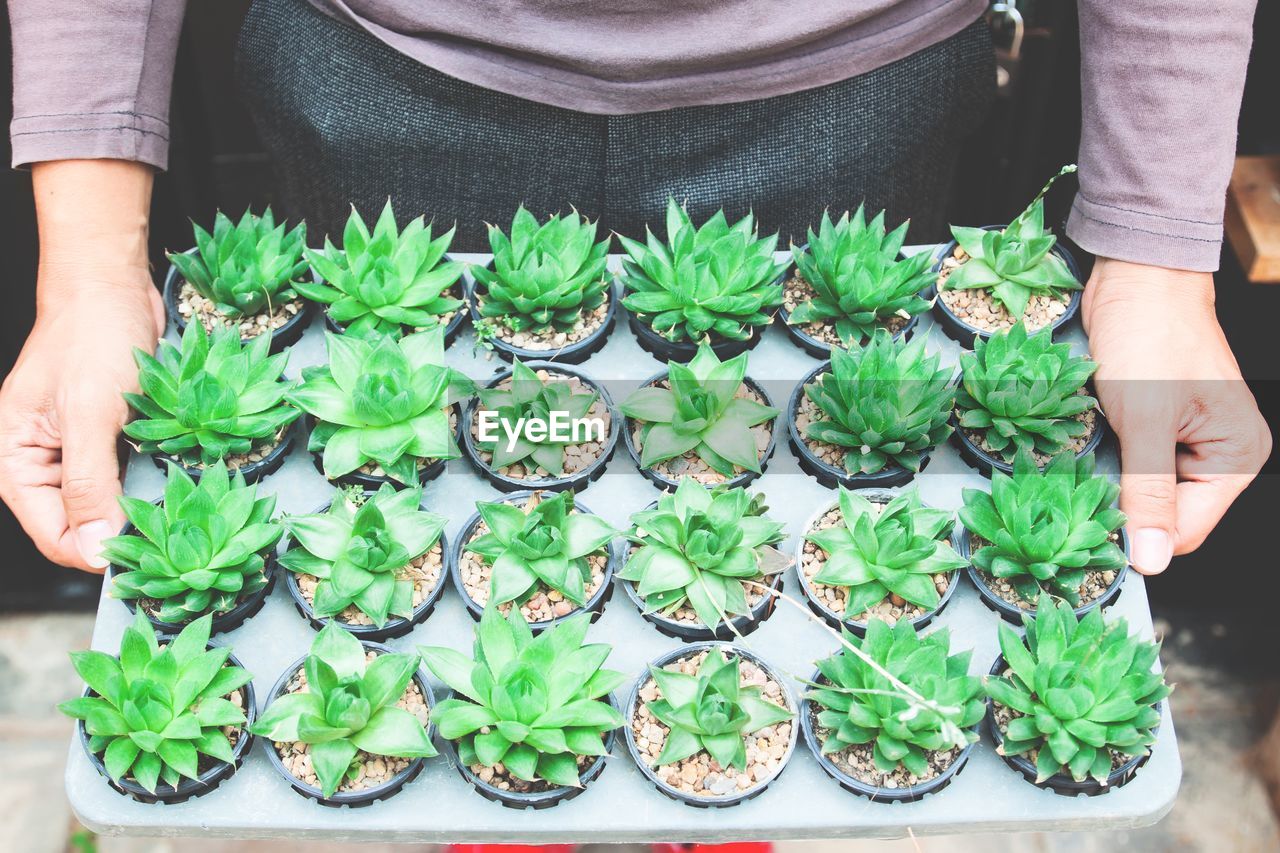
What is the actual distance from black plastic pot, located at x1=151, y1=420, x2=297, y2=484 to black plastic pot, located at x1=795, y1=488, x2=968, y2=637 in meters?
0.57

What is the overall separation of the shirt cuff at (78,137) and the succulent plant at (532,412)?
0.53 m

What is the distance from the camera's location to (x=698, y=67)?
4.34ft

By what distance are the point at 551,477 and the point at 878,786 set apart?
46 cm

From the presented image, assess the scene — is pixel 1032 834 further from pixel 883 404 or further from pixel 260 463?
pixel 260 463

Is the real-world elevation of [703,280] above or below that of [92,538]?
above

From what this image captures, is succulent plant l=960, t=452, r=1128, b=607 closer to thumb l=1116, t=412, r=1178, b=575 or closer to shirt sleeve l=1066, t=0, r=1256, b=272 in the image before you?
thumb l=1116, t=412, r=1178, b=575

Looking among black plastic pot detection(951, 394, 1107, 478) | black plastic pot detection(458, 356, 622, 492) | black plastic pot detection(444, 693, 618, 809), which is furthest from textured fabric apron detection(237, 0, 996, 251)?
black plastic pot detection(444, 693, 618, 809)

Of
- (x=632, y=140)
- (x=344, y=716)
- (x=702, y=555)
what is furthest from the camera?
(x=632, y=140)

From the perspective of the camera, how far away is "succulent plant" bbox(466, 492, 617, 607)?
108 centimetres

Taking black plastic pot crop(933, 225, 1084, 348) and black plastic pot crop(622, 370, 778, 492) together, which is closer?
black plastic pot crop(622, 370, 778, 492)

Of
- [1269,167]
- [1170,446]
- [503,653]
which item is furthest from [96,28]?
[1269,167]

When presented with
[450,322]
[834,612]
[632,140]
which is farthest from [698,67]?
[834,612]

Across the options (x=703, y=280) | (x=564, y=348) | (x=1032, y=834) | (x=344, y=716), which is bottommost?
(x=1032, y=834)

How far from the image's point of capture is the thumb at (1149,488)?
1.16 m
